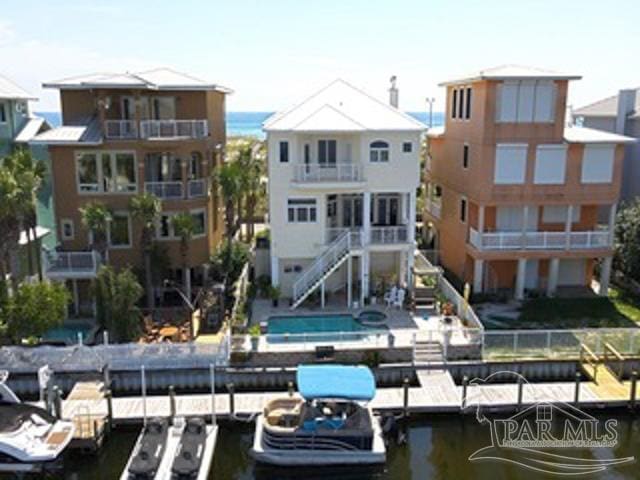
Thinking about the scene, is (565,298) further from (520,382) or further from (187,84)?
(187,84)

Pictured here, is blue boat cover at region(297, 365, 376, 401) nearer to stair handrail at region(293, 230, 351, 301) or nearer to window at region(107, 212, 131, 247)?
stair handrail at region(293, 230, 351, 301)

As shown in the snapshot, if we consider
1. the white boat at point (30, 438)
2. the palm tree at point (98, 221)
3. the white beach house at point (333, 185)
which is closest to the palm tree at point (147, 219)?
the palm tree at point (98, 221)

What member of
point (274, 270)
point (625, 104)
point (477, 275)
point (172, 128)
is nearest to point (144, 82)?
point (172, 128)

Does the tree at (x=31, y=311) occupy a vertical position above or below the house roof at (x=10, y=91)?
below

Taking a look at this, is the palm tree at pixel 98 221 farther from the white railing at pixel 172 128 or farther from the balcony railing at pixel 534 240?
the balcony railing at pixel 534 240

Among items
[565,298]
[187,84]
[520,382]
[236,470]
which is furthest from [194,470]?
[565,298]

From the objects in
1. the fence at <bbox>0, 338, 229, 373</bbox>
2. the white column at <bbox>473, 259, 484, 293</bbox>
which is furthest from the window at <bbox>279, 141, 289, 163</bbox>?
the white column at <bbox>473, 259, 484, 293</bbox>

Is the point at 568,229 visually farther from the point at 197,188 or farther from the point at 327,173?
the point at 197,188
